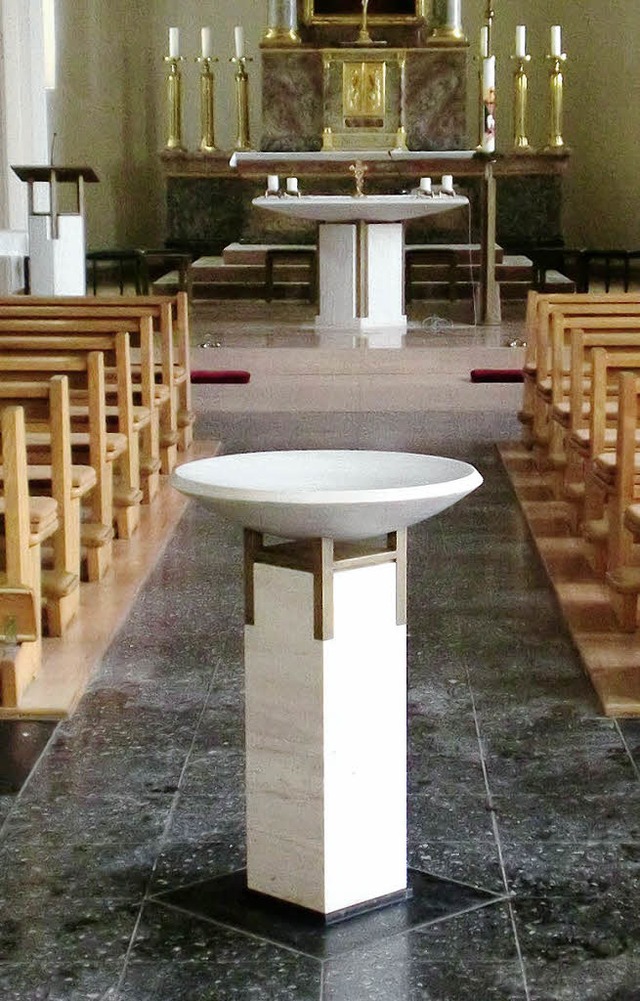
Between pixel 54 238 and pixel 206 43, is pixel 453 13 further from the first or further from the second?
pixel 54 238

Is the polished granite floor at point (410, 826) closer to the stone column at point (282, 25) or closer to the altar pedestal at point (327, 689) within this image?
the altar pedestal at point (327, 689)

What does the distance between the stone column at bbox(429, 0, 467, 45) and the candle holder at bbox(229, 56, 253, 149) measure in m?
1.63

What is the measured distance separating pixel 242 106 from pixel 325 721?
11.6 meters

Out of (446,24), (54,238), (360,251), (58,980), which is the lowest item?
(58,980)

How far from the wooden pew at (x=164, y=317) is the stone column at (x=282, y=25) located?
6325 millimetres

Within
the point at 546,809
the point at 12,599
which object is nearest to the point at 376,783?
the point at 546,809

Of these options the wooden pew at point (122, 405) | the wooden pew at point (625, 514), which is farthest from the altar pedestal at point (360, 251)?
the wooden pew at point (625, 514)

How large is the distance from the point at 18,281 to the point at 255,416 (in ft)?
13.4

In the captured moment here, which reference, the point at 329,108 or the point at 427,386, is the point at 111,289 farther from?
the point at 427,386

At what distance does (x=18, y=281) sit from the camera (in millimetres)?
12023

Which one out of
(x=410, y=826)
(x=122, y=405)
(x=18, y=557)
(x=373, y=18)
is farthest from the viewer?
(x=373, y=18)

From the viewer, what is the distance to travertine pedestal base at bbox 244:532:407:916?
8.64ft

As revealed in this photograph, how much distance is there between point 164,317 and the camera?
6.96 metres

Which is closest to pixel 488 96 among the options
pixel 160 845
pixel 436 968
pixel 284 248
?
pixel 284 248
